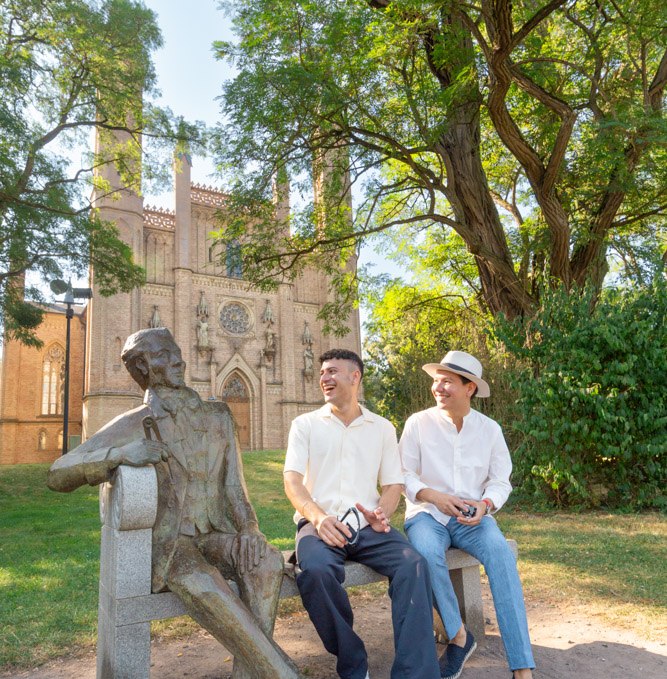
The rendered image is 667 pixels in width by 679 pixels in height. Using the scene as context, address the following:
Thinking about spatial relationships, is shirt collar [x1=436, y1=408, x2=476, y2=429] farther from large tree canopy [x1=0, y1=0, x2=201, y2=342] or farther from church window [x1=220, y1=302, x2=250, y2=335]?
church window [x1=220, y1=302, x2=250, y2=335]

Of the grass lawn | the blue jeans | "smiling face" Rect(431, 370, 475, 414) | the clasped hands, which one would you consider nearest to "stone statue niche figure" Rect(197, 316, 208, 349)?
the grass lawn

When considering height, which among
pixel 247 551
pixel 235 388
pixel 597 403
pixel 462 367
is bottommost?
pixel 247 551

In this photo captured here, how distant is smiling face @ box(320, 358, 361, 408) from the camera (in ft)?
11.5

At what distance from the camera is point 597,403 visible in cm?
807

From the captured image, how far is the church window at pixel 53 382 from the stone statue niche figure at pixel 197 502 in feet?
111

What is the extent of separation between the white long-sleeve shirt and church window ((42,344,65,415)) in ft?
111

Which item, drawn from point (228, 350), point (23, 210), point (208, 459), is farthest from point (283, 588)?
point (228, 350)

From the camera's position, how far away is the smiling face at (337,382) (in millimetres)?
3490

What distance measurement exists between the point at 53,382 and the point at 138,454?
34.5m

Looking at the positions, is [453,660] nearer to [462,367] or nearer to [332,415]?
[332,415]

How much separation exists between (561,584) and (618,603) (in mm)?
607

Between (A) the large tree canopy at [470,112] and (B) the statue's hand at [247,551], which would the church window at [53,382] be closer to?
(A) the large tree canopy at [470,112]

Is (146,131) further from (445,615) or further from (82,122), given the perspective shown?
(445,615)

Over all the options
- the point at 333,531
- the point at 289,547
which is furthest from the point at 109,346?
the point at 333,531
